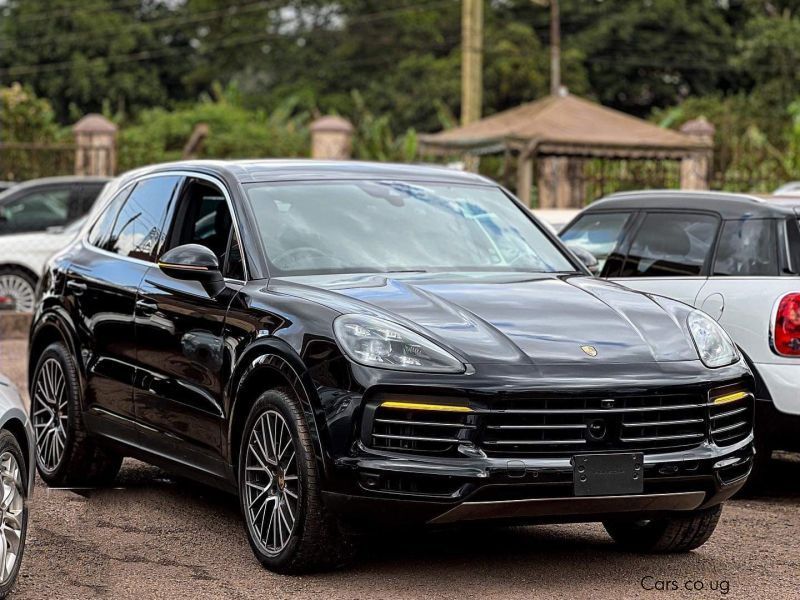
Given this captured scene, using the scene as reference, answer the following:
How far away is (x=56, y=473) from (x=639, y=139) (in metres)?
20.4

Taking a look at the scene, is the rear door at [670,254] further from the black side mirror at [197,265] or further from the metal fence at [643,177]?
the metal fence at [643,177]

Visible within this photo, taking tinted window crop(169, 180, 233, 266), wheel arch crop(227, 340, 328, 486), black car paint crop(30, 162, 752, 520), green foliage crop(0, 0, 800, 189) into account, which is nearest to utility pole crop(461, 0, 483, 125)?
green foliage crop(0, 0, 800, 189)

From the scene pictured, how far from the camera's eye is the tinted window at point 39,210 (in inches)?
721

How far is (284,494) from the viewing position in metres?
5.83

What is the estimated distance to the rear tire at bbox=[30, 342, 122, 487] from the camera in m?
7.81

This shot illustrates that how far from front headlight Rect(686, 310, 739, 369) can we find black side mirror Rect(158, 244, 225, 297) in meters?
1.99

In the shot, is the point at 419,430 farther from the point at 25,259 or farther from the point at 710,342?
the point at 25,259

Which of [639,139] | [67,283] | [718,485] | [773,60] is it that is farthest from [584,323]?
[773,60]

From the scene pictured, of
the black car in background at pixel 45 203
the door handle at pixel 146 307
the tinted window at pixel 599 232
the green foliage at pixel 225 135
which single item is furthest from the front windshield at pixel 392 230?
the green foliage at pixel 225 135

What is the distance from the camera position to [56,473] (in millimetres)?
7941

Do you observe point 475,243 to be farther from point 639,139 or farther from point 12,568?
point 639,139

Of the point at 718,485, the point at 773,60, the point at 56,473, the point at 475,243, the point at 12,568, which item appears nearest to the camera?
the point at 12,568

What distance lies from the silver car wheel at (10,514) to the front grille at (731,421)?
2598 mm

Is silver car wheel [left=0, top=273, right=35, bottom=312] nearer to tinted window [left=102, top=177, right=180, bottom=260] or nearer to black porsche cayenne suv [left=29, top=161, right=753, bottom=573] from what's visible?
tinted window [left=102, top=177, right=180, bottom=260]
